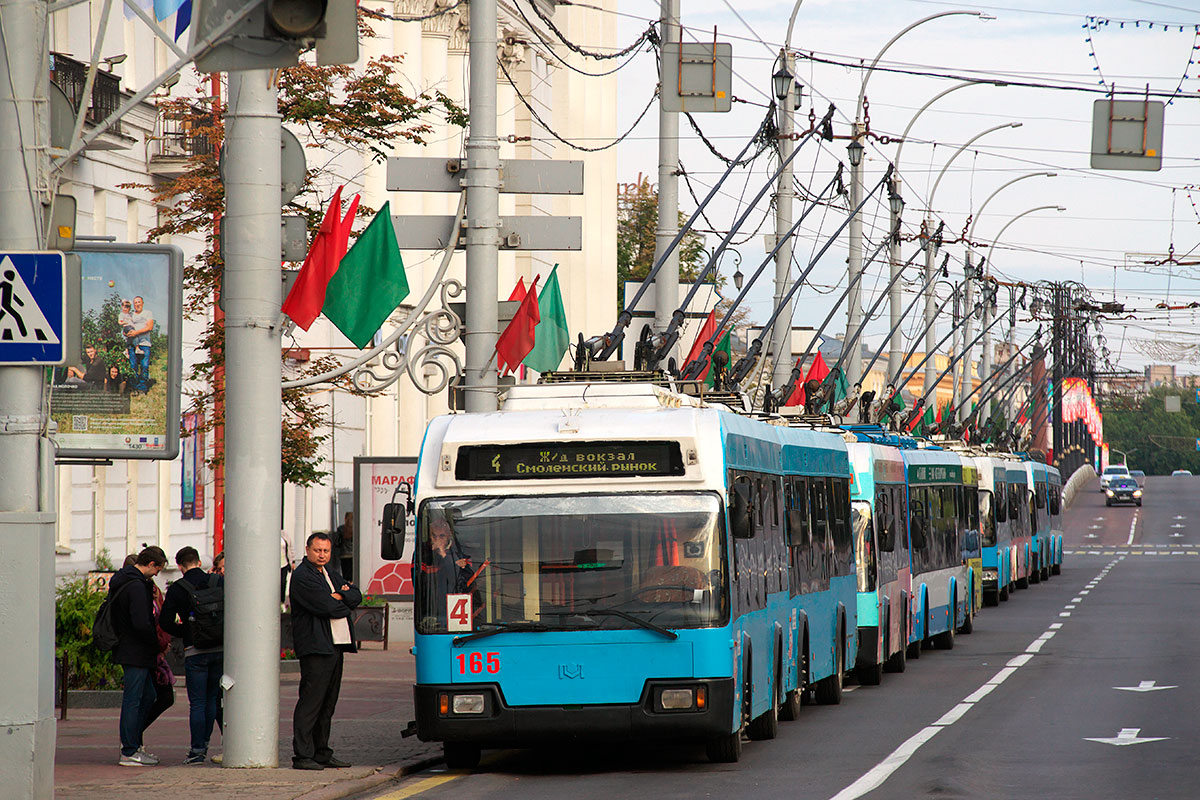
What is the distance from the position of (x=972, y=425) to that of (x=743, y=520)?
125ft

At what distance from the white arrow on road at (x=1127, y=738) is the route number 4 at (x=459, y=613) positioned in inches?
214

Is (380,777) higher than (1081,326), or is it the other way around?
(1081,326)

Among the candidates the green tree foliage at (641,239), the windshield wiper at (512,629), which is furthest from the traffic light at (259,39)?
the green tree foliage at (641,239)

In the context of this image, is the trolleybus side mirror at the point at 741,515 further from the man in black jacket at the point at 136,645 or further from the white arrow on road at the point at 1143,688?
the white arrow on road at the point at 1143,688

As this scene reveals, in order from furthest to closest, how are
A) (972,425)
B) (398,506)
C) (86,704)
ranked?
(972,425) < (86,704) < (398,506)

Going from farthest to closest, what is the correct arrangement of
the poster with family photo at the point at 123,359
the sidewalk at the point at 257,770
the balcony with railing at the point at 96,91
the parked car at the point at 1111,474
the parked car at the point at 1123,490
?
the parked car at the point at 1111,474, the parked car at the point at 1123,490, the balcony with railing at the point at 96,91, the poster with family photo at the point at 123,359, the sidewalk at the point at 257,770

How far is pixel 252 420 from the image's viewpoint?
1432 cm

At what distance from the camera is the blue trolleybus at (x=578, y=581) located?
1385cm

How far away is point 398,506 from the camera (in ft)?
44.4

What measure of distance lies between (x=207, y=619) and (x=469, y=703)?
2.19 metres

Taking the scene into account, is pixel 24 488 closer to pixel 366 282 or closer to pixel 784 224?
pixel 366 282

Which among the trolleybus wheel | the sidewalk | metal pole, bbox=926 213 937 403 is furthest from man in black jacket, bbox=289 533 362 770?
metal pole, bbox=926 213 937 403

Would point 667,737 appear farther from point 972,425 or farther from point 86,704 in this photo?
point 972,425

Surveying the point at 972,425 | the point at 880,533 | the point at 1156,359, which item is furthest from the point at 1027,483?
the point at 1156,359
